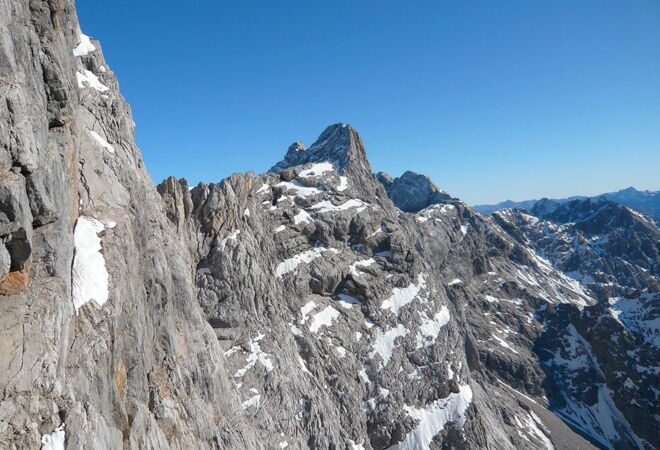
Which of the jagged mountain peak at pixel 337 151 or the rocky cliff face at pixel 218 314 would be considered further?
the jagged mountain peak at pixel 337 151

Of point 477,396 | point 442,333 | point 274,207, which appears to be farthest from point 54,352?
point 477,396

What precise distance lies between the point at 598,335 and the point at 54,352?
188 m

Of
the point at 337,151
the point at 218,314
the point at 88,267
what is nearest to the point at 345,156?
the point at 337,151

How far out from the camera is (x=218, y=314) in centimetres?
5322

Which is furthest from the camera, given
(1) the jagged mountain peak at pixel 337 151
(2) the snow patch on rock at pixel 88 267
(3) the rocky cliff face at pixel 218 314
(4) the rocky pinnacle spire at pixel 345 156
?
(1) the jagged mountain peak at pixel 337 151

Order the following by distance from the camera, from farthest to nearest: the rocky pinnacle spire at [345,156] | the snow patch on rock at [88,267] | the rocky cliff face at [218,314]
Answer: the rocky pinnacle spire at [345,156], the snow patch on rock at [88,267], the rocky cliff face at [218,314]

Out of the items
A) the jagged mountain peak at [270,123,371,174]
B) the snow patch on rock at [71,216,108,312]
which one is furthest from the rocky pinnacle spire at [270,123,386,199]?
the snow patch on rock at [71,216,108,312]

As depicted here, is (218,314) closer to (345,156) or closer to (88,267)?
(88,267)

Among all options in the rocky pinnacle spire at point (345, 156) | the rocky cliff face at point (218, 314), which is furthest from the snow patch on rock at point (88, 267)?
the rocky pinnacle spire at point (345, 156)

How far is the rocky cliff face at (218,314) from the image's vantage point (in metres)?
17.9

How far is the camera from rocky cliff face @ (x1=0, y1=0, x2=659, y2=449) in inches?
703

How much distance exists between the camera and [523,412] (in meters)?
118

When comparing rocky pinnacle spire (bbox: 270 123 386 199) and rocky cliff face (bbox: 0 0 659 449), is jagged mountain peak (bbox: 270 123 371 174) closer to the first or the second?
rocky pinnacle spire (bbox: 270 123 386 199)

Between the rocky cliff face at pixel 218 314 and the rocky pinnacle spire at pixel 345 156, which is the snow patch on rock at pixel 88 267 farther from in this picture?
the rocky pinnacle spire at pixel 345 156
